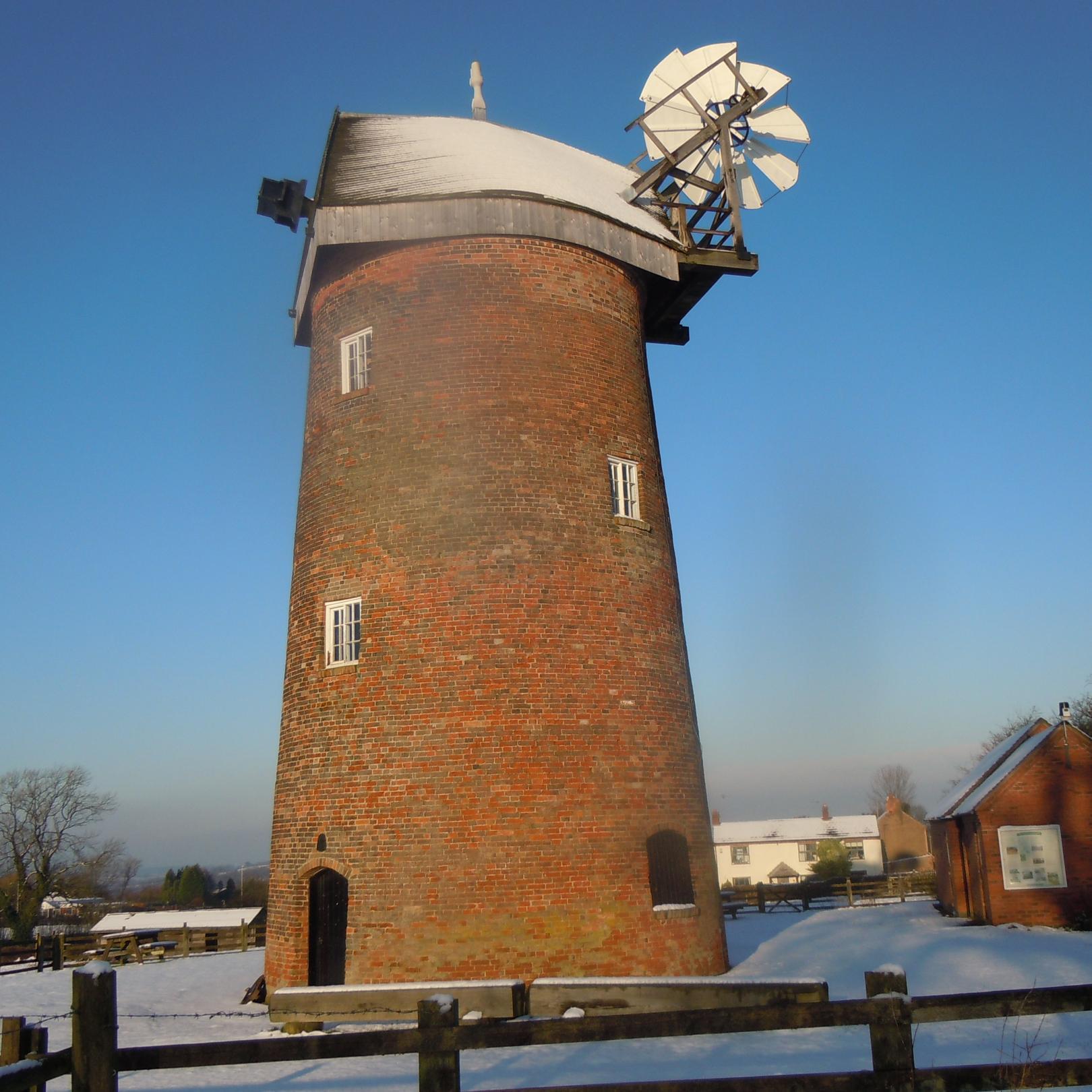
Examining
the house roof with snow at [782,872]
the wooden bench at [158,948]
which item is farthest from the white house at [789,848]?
the wooden bench at [158,948]

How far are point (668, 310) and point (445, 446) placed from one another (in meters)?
5.85

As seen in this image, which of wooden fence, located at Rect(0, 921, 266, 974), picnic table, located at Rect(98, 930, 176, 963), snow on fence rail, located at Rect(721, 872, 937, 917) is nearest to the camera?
wooden fence, located at Rect(0, 921, 266, 974)

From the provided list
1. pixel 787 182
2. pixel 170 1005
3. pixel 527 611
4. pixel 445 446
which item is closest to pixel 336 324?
pixel 445 446

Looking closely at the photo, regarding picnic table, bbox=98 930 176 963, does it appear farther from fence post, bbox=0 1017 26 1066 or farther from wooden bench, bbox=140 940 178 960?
fence post, bbox=0 1017 26 1066

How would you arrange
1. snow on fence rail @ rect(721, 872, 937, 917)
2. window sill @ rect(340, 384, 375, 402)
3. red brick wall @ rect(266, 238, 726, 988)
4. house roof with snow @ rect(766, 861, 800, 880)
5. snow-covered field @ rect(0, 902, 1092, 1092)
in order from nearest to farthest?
snow-covered field @ rect(0, 902, 1092, 1092) → red brick wall @ rect(266, 238, 726, 988) → window sill @ rect(340, 384, 375, 402) → snow on fence rail @ rect(721, 872, 937, 917) → house roof with snow @ rect(766, 861, 800, 880)

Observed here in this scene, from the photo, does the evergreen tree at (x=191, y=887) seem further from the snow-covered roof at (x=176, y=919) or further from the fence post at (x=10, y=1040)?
the fence post at (x=10, y=1040)

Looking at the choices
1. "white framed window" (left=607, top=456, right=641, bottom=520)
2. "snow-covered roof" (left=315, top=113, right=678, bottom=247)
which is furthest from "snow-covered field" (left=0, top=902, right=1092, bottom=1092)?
"snow-covered roof" (left=315, top=113, right=678, bottom=247)

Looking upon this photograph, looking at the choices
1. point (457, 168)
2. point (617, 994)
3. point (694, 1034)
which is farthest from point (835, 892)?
point (694, 1034)

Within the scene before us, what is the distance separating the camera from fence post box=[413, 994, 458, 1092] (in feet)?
17.6

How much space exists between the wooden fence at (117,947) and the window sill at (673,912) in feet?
46.7

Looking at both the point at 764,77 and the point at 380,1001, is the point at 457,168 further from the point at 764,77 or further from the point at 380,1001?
the point at 380,1001

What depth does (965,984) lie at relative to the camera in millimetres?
13453

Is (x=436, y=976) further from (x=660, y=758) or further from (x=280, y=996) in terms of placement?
(x=660, y=758)

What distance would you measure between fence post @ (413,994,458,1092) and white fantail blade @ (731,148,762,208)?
15.5m
